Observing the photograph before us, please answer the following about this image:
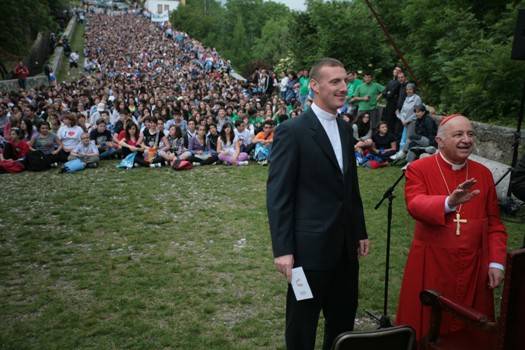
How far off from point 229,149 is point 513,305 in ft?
33.0

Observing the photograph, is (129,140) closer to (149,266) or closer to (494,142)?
(149,266)

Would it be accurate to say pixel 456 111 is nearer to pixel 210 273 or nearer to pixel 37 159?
pixel 210 273

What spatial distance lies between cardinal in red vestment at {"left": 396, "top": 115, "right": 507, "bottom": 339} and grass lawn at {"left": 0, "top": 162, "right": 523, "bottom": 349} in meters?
1.41

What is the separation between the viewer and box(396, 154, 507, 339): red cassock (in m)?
2.96

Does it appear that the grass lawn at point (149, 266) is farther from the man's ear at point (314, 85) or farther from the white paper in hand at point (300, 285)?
the man's ear at point (314, 85)

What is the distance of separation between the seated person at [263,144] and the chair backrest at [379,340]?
9.37 meters

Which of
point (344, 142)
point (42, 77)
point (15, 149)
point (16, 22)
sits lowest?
point (15, 149)

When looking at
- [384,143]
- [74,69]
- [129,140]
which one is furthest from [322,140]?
[74,69]

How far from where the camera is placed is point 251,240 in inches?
254

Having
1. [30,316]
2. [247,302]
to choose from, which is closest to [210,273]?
[247,302]

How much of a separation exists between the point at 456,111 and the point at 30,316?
9.50 m

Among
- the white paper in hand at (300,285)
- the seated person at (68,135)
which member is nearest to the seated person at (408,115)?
the seated person at (68,135)

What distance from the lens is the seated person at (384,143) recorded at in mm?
11086

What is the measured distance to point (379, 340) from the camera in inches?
85.2
